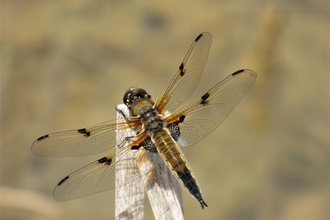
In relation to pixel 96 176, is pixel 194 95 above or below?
above

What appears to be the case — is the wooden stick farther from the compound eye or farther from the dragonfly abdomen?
the compound eye

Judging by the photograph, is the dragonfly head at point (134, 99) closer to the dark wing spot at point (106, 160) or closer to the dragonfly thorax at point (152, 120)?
the dragonfly thorax at point (152, 120)

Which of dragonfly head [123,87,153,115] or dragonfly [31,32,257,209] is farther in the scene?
dragonfly head [123,87,153,115]

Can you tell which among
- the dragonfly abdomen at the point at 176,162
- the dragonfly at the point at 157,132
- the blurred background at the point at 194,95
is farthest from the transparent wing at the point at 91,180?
the blurred background at the point at 194,95

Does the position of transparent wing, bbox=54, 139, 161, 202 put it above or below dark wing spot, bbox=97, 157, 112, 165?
below

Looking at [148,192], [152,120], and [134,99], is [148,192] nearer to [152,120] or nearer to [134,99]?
[152,120]

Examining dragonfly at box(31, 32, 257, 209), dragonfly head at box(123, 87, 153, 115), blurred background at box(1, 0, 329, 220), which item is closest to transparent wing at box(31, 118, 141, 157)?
dragonfly at box(31, 32, 257, 209)

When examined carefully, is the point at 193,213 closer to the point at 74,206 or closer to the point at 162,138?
the point at 74,206

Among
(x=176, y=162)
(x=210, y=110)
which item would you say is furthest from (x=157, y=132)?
(x=210, y=110)
